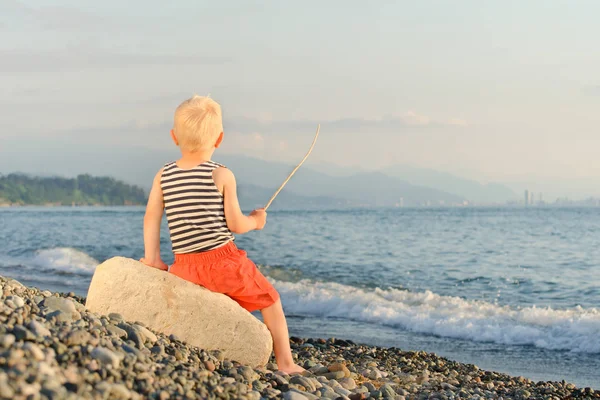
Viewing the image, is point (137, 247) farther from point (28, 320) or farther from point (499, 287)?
point (28, 320)

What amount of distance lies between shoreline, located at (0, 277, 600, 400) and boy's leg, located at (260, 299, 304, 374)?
0.39ft

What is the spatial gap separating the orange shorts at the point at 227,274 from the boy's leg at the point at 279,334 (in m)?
0.09

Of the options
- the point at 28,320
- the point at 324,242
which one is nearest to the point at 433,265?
the point at 324,242

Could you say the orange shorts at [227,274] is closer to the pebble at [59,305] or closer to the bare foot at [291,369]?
the bare foot at [291,369]

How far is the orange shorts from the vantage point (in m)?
5.38

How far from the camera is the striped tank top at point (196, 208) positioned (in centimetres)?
529

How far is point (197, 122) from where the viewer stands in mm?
5184

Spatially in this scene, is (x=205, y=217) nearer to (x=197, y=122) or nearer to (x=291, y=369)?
(x=197, y=122)

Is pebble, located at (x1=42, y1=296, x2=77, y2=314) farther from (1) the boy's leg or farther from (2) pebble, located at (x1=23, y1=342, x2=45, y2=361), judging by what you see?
(1) the boy's leg

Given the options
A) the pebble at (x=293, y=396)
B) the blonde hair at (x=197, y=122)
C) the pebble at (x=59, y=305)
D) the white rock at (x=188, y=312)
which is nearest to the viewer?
the pebble at (x=293, y=396)

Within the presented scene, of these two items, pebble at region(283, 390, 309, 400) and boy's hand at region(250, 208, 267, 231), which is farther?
boy's hand at region(250, 208, 267, 231)

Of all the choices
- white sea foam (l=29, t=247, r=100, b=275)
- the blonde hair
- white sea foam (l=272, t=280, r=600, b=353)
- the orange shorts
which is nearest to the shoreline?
the orange shorts

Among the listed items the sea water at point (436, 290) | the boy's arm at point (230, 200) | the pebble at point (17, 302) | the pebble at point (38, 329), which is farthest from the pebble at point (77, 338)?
the sea water at point (436, 290)

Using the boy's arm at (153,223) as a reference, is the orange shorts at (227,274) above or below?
below
